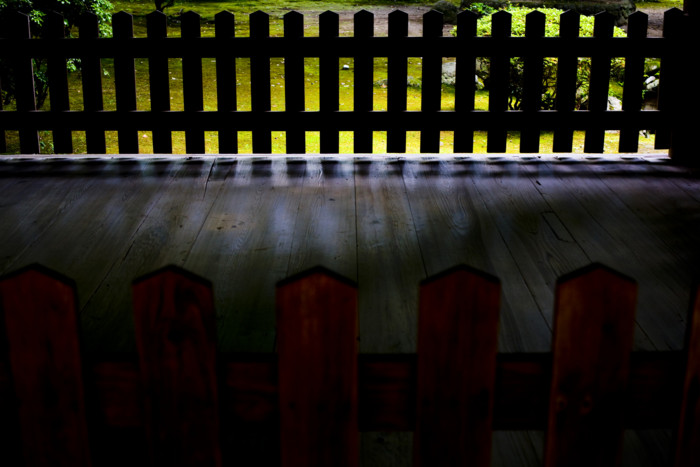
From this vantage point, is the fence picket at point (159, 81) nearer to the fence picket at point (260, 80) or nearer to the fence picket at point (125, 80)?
the fence picket at point (125, 80)

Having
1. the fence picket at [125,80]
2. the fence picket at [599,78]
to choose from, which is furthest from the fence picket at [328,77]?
the fence picket at [599,78]

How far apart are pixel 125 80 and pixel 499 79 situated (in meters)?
2.41

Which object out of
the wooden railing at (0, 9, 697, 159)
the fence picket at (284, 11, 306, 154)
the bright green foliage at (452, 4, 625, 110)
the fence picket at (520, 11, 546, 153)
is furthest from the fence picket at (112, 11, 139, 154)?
the bright green foliage at (452, 4, 625, 110)

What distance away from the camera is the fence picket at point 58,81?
4.78 meters

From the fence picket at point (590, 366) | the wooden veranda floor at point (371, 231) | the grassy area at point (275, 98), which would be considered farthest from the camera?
Result: the grassy area at point (275, 98)

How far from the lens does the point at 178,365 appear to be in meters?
1.26

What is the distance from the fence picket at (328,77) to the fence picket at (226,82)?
1.84 feet

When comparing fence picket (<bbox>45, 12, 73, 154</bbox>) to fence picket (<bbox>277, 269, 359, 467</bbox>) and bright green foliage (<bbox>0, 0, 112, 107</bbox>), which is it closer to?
bright green foliage (<bbox>0, 0, 112, 107</bbox>)

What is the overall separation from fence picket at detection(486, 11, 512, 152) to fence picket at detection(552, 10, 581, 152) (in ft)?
1.08

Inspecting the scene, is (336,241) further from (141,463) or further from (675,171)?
(675,171)

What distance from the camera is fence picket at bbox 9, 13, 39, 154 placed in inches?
188

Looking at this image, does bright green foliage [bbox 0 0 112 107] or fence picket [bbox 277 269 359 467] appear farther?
bright green foliage [bbox 0 0 112 107]

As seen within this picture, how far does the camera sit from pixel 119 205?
157 inches

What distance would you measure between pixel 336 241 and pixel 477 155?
1958 millimetres
